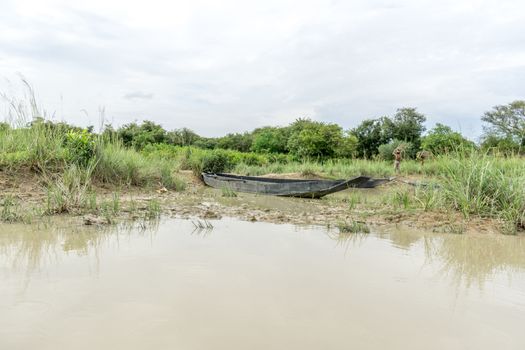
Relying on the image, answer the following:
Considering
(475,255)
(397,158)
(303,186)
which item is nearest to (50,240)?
(475,255)

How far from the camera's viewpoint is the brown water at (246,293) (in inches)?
65.4

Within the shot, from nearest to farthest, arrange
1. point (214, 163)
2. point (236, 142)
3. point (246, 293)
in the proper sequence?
point (246, 293), point (214, 163), point (236, 142)

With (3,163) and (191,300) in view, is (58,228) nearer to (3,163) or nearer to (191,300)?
(191,300)

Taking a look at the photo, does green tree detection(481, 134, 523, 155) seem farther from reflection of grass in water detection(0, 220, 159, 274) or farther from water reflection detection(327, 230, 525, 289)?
reflection of grass in water detection(0, 220, 159, 274)

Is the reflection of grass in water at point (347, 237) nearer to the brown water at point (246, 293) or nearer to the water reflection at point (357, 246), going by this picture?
the water reflection at point (357, 246)

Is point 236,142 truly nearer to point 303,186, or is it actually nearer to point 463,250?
point 303,186

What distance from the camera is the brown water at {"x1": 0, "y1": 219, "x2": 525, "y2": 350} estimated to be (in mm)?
1661

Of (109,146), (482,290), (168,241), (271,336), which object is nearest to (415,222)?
(482,290)

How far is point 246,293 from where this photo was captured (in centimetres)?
219

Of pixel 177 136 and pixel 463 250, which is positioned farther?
pixel 177 136

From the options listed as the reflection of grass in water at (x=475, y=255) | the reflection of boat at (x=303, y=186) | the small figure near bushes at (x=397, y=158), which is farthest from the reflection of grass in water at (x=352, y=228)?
the small figure near bushes at (x=397, y=158)

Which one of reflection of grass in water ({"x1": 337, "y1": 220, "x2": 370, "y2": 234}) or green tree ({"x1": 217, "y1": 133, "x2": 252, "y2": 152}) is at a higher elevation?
green tree ({"x1": 217, "y1": 133, "x2": 252, "y2": 152})

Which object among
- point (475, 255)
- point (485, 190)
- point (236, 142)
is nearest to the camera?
point (475, 255)

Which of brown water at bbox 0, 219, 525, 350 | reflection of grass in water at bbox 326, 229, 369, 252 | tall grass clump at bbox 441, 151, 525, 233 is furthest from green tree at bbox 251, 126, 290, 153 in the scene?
brown water at bbox 0, 219, 525, 350
